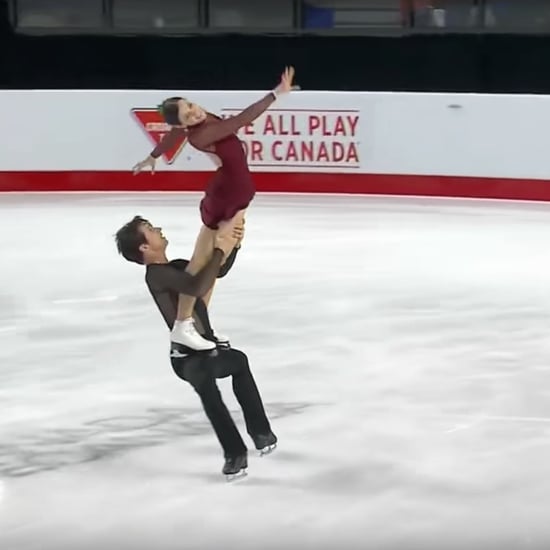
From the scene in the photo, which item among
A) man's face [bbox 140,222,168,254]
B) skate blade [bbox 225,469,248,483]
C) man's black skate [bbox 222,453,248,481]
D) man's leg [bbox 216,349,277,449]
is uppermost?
man's face [bbox 140,222,168,254]

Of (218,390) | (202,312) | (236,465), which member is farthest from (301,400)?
(202,312)

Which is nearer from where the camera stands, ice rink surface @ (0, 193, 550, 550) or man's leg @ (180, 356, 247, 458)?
man's leg @ (180, 356, 247, 458)

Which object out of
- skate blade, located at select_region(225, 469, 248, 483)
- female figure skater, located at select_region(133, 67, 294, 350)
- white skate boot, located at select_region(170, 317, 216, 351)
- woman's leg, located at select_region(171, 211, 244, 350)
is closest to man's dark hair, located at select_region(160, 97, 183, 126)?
female figure skater, located at select_region(133, 67, 294, 350)

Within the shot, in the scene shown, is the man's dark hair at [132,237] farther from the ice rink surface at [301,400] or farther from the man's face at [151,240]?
the ice rink surface at [301,400]

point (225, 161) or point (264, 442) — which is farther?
point (264, 442)

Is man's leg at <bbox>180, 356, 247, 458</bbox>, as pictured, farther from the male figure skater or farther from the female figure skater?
the female figure skater

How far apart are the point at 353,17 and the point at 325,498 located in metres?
5.76

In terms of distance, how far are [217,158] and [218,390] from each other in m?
0.33

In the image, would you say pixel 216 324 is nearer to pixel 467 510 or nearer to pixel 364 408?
pixel 364 408

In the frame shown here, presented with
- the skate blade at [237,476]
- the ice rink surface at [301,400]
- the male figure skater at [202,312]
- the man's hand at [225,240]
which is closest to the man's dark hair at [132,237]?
the male figure skater at [202,312]

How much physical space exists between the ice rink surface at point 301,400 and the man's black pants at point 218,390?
0.05 m

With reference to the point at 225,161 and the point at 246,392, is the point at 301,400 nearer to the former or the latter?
Result: the point at 246,392

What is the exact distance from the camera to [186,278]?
1117 mm

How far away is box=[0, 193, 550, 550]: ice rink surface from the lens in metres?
1.56
